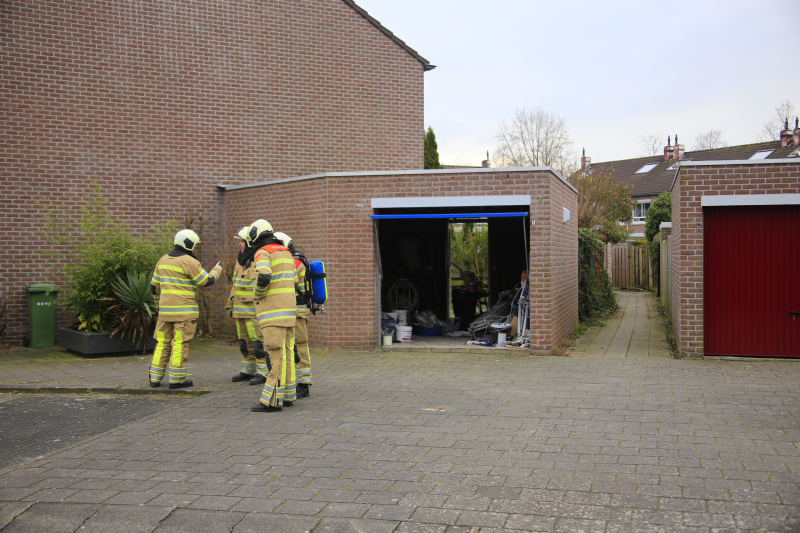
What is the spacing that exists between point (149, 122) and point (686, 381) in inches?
404

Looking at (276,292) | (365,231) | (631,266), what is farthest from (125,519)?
(631,266)

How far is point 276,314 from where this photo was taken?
6.60m

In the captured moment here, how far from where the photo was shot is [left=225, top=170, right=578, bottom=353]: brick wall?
33.2 ft

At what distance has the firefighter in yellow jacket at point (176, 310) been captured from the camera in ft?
25.7

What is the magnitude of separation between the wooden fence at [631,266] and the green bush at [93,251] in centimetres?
1953

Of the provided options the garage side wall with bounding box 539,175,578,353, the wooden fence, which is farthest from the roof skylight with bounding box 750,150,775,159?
the garage side wall with bounding box 539,175,578,353

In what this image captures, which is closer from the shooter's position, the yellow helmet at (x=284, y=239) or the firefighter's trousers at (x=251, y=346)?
the yellow helmet at (x=284, y=239)

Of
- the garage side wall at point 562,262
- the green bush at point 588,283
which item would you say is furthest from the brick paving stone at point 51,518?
the green bush at point 588,283

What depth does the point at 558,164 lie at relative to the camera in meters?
33.2

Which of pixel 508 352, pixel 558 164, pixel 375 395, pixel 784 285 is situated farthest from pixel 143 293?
pixel 558 164

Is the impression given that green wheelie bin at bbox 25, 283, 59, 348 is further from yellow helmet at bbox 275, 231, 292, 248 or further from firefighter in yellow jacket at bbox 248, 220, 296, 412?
firefighter in yellow jacket at bbox 248, 220, 296, 412

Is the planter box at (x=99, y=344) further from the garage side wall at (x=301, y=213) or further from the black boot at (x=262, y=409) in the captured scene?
the black boot at (x=262, y=409)

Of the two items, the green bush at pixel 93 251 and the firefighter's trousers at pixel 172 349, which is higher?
the green bush at pixel 93 251

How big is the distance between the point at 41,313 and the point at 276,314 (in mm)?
6760
